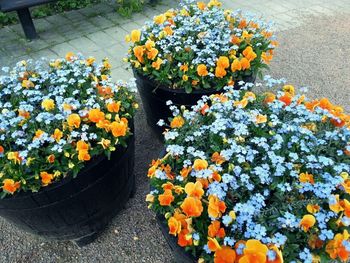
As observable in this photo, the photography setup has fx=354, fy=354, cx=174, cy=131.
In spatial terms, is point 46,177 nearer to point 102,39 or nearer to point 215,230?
point 215,230

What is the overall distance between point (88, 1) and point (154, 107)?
10.3 feet

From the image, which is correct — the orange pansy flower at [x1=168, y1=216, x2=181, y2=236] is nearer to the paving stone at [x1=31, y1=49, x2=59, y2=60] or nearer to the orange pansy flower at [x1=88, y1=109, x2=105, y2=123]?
the orange pansy flower at [x1=88, y1=109, x2=105, y2=123]

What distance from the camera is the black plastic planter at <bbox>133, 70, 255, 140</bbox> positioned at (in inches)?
96.5

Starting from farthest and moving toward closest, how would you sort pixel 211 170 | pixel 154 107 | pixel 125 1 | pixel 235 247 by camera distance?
pixel 125 1
pixel 154 107
pixel 211 170
pixel 235 247

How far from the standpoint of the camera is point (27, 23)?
422 centimetres

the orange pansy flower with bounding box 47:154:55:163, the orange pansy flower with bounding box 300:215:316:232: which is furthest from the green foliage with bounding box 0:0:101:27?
the orange pansy flower with bounding box 300:215:316:232

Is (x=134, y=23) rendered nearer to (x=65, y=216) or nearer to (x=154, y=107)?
(x=154, y=107)

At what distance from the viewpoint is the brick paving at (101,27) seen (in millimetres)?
4094

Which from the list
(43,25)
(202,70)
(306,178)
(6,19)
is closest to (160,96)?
(202,70)

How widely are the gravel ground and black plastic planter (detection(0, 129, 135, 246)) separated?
0.14 m

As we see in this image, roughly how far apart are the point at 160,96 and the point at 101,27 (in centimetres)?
241

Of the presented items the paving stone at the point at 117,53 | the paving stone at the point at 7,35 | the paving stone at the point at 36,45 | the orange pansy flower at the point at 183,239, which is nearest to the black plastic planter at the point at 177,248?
the orange pansy flower at the point at 183,239

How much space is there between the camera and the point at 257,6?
516 centimetres

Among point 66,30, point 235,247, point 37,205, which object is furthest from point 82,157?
point 66,30
